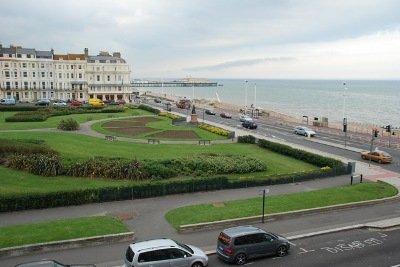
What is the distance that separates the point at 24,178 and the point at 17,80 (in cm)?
8866

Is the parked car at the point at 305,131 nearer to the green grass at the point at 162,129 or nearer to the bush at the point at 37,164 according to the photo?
the green grass at the point at 162,129

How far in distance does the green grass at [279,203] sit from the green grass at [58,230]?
368cm

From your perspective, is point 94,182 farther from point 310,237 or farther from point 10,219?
point 310,237

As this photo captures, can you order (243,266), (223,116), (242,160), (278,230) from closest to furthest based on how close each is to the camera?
(243,266) < (278,230) < (242,160) < (223,116)

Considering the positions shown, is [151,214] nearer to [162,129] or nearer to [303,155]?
[303,155]

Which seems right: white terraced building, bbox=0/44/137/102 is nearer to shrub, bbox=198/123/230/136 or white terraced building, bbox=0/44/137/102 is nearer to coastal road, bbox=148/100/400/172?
coastal road, bbox=148/100/400/172

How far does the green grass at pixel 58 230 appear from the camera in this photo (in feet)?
66.5

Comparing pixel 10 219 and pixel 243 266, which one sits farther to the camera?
pixel 10 219

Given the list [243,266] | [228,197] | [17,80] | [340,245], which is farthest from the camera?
[17,80]

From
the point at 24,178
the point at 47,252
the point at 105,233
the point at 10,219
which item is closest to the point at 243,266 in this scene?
the point at 105,233

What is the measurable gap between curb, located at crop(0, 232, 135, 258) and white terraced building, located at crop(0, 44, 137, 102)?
327ft

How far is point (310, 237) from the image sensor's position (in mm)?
22312

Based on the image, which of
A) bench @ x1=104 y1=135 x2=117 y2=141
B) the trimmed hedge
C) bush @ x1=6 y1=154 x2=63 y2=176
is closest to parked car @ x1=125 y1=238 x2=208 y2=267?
bush @ x1=6 y1=154 x2=63 y2=176

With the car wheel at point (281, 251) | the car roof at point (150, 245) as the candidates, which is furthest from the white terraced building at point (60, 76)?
the car roof at point (150, 245)
